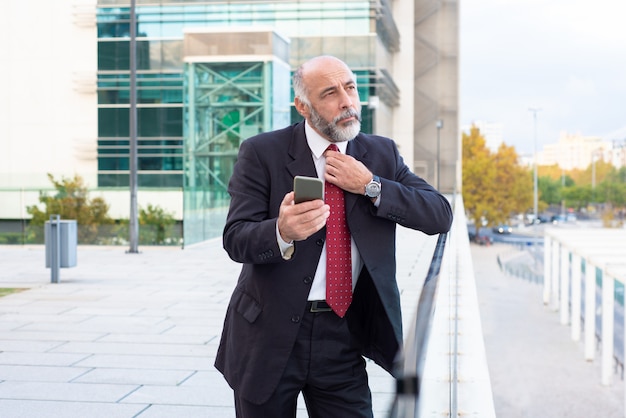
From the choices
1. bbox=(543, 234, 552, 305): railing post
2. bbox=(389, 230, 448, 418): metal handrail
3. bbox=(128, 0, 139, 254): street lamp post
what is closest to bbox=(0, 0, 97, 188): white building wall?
bbox=(128, 0, 139, 254): street lamp post

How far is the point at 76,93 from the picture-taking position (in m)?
43.2

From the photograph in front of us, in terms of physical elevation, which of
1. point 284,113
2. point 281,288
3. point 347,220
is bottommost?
point 281,288

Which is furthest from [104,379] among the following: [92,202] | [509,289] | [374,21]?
[509,289]

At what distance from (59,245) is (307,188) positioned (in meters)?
11.7

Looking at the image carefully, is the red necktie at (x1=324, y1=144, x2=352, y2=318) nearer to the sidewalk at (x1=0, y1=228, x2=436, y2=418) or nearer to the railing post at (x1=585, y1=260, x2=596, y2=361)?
the sidewalk at (x1=0, y1=228, x2=436, y2=418)

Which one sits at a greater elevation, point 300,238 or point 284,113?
point 284,113

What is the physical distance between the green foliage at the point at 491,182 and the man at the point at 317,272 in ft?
287

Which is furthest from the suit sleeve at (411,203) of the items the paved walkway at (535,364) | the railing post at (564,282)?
the railing post at (564,282)

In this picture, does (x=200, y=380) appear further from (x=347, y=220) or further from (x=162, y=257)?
(x=162, y=257)

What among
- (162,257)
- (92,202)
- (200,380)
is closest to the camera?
(200,380)

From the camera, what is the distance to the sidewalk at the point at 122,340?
6.01 metres

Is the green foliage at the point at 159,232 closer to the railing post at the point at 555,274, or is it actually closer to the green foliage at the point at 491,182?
the railing post at the point at 555,274

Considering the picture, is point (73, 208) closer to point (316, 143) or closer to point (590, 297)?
point (316, 143)

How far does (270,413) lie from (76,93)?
138ft
